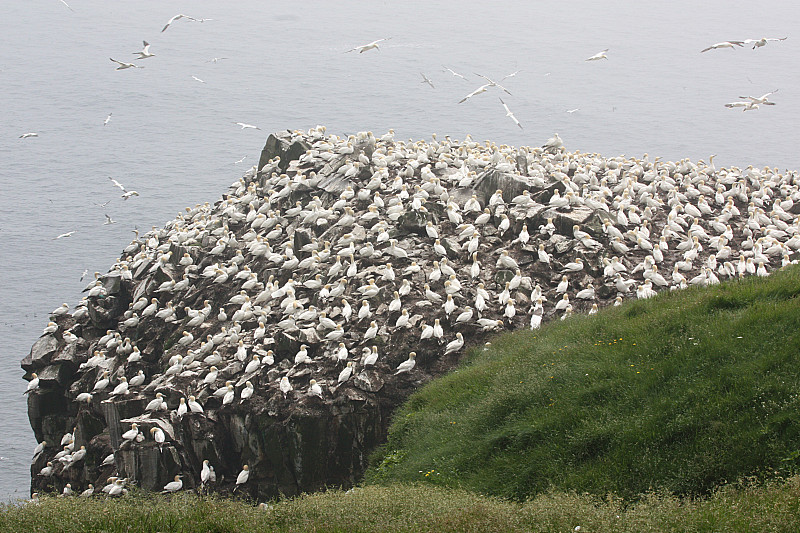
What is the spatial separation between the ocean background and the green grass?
2094 inches

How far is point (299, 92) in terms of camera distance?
12581 cm

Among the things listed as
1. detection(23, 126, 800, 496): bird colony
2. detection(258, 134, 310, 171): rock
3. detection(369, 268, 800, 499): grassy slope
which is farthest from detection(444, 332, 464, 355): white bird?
detection(258, 134, 310, 171): rock

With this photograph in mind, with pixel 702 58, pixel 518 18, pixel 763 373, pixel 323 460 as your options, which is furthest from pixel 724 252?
pixel 518 18

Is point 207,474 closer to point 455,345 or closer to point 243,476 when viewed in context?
point 243,476

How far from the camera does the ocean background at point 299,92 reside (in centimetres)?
9000

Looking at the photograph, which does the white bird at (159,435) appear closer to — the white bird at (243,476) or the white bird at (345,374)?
the white bird at (243,476)

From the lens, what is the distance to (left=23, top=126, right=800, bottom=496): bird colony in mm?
23266

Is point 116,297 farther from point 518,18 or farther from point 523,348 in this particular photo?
point 518,18

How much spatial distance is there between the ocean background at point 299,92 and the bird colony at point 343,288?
3479cm

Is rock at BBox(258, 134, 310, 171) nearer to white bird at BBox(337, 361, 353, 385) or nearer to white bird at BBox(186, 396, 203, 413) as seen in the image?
white bird at BBox(186, 396, 203, 413)

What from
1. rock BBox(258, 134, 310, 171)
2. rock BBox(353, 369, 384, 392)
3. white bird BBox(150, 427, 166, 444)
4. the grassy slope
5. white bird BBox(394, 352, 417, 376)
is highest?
rock BBox(258, 134, 310, 171)

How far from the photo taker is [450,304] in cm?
2478

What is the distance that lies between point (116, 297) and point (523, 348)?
21.3m

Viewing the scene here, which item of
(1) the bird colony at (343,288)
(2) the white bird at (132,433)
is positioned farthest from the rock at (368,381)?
(2) the white bird at (132,433)
